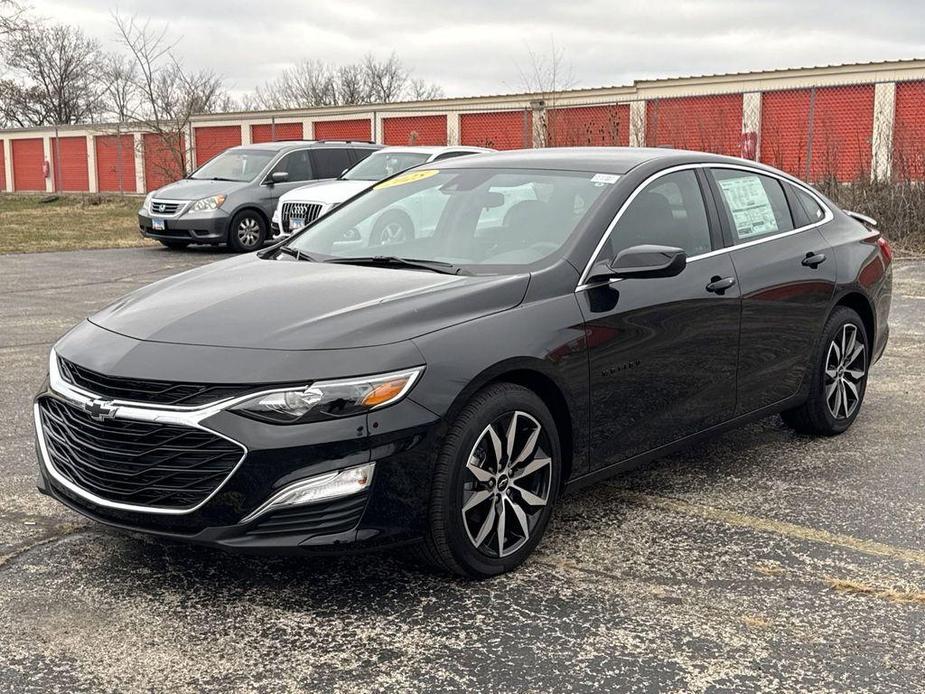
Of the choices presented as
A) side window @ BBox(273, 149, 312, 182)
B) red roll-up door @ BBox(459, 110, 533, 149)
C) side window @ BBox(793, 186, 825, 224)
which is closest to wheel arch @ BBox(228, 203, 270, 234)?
side window @ BBox(273, 149, 312, 182)

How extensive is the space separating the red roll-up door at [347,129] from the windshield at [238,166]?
837 inches

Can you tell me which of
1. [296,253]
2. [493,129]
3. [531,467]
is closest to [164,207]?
[296,253]

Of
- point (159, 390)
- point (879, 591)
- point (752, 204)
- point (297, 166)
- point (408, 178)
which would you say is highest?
point (297, 166)

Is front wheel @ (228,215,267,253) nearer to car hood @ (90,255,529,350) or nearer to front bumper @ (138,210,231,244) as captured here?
front bumper @ (138,210,231,244)

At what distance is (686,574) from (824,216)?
2847 mm

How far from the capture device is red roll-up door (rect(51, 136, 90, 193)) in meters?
47.5

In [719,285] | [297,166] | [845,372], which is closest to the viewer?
[719,285]

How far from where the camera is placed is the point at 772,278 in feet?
17.4

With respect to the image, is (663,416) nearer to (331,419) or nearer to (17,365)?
(331,419)

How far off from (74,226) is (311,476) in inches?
865

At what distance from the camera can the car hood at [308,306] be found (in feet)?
12.0

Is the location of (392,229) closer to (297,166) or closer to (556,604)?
(556,604)

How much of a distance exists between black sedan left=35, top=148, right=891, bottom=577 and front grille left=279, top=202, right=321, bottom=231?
30.6 ft

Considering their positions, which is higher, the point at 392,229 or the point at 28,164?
the point at 28,164
